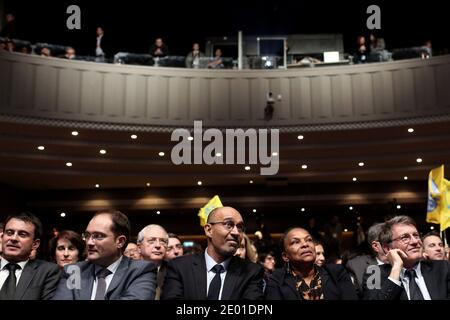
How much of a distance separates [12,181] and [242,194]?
5.94 metres

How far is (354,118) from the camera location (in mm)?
11133

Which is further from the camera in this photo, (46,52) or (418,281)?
(46,52)

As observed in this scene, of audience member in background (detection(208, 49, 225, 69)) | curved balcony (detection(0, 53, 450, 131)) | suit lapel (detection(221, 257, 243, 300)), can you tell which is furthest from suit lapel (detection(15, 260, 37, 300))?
audience member in background (detection(208, 49, 225, 69))

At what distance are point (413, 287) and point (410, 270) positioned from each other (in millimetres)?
106

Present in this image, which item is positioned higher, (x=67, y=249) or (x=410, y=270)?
(x=67, y=249)

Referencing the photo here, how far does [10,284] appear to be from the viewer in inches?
132

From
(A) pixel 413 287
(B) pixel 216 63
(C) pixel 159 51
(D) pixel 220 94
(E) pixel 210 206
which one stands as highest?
(C) pixel 159 51

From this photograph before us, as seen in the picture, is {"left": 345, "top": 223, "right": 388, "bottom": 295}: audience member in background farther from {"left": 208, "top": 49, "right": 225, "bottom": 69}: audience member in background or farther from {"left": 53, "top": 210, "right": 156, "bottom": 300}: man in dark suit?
{"left": 208, "top": 49, "right": 225, "bottom": 69}: audience member in background

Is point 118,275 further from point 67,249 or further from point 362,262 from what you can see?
point 362,262

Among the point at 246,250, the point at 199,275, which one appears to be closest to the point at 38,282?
the point at 199,275

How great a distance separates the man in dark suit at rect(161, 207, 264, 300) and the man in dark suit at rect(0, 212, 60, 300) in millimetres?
731

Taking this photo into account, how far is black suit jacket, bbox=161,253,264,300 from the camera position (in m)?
3.29
